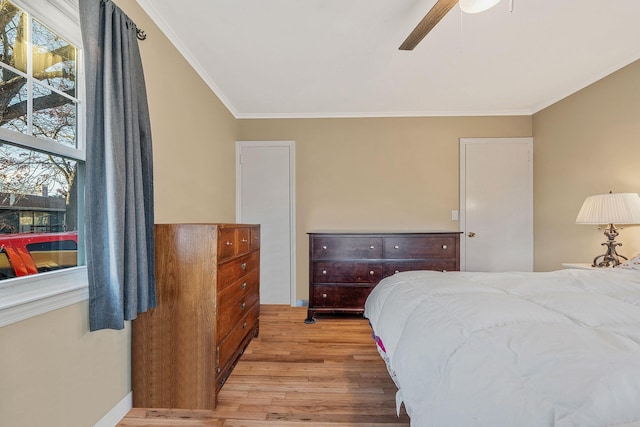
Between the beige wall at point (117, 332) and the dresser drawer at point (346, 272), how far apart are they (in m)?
1.25

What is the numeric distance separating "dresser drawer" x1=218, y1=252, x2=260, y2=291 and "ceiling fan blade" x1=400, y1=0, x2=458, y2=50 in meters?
1.80

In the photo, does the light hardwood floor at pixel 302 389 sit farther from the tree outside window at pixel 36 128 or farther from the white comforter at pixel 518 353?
the tree outside window at pixel 36 128

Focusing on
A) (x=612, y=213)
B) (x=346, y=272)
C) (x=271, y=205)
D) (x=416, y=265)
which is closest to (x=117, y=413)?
(x=346, y=272)

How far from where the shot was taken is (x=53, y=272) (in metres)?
1.19

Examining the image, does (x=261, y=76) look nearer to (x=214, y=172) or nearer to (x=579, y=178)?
(x=214, y=172)

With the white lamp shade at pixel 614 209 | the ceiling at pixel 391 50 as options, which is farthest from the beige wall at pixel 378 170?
the white lamp shade at pixel 614 209

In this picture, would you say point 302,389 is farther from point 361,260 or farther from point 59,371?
point 361,260

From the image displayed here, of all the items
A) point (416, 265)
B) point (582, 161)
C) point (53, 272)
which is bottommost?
point (416, 265)

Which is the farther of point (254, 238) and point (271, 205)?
point (271, 205)

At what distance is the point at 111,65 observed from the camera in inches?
51.7

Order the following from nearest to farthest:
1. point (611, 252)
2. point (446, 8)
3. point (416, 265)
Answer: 1. point (446, 8)
2. point (611, 252)
3. point (416, 265)

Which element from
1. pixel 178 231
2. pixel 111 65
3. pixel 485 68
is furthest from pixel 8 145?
pixel 485 68

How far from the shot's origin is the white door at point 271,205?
3471mm

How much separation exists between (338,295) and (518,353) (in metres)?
2.27
